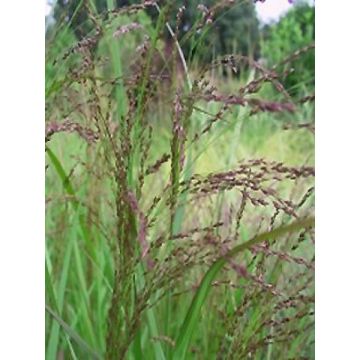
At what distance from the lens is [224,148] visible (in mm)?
1096

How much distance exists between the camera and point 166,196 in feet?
3.15

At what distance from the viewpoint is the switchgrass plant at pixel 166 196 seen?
35.4 inches

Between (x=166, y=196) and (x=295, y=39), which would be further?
(x=295, y=39)

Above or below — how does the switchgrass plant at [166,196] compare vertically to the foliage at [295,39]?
below

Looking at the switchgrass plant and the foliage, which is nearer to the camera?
the switchgrass plant

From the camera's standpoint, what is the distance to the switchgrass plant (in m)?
0.90

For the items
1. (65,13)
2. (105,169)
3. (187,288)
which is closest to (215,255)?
(187,288)

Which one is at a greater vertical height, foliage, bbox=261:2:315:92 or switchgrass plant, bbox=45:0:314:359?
foliage, bbox=261:2:315:92

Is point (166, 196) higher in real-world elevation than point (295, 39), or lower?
lower

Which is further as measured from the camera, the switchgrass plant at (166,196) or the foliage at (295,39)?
the foliage at (295,39)
